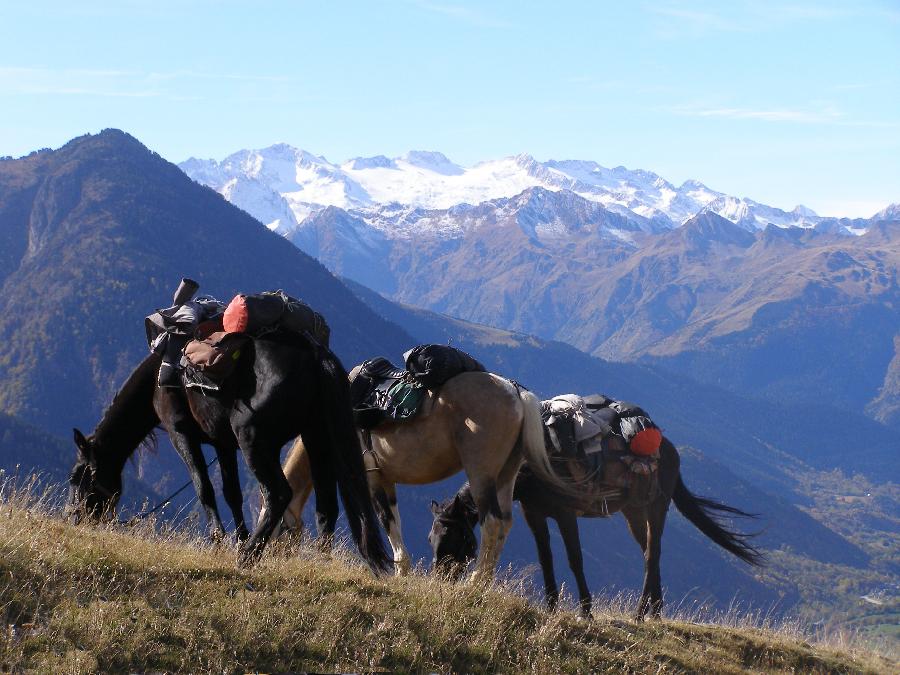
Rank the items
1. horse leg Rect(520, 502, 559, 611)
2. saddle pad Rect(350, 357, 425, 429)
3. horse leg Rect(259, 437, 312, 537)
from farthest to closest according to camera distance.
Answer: horse leg Rect(520, 502, 559, 611), horse leg Rect(259, 437, 312, 537), saddle pad Rect(350, 357, 425, 429)

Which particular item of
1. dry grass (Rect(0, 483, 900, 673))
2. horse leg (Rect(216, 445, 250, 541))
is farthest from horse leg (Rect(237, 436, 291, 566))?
horse leg (Rect(216, 445, 250, 541))

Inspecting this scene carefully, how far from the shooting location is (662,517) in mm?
16906

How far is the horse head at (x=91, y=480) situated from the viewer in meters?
12.6

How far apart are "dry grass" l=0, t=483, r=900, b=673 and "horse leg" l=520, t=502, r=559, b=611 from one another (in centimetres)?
292

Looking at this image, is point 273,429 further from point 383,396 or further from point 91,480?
point 91,480

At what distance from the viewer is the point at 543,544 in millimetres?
14422

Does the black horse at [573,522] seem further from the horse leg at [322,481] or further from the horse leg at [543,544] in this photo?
the horse leg at [322,481]

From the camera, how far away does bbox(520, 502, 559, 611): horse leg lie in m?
14.3

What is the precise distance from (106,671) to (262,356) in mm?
4136

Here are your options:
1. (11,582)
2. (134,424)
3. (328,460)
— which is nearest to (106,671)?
(11,582)

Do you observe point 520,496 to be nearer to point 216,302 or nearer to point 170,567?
point 216,302

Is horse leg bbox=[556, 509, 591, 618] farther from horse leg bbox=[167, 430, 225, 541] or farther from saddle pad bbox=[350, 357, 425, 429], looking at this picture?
horse leg bbox=[167, 430, 225, 541]

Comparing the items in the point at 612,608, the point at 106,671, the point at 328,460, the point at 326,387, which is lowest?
the point at 612,608

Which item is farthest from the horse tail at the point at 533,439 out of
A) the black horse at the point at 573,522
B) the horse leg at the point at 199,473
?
the horse leg at the point at 199,473
